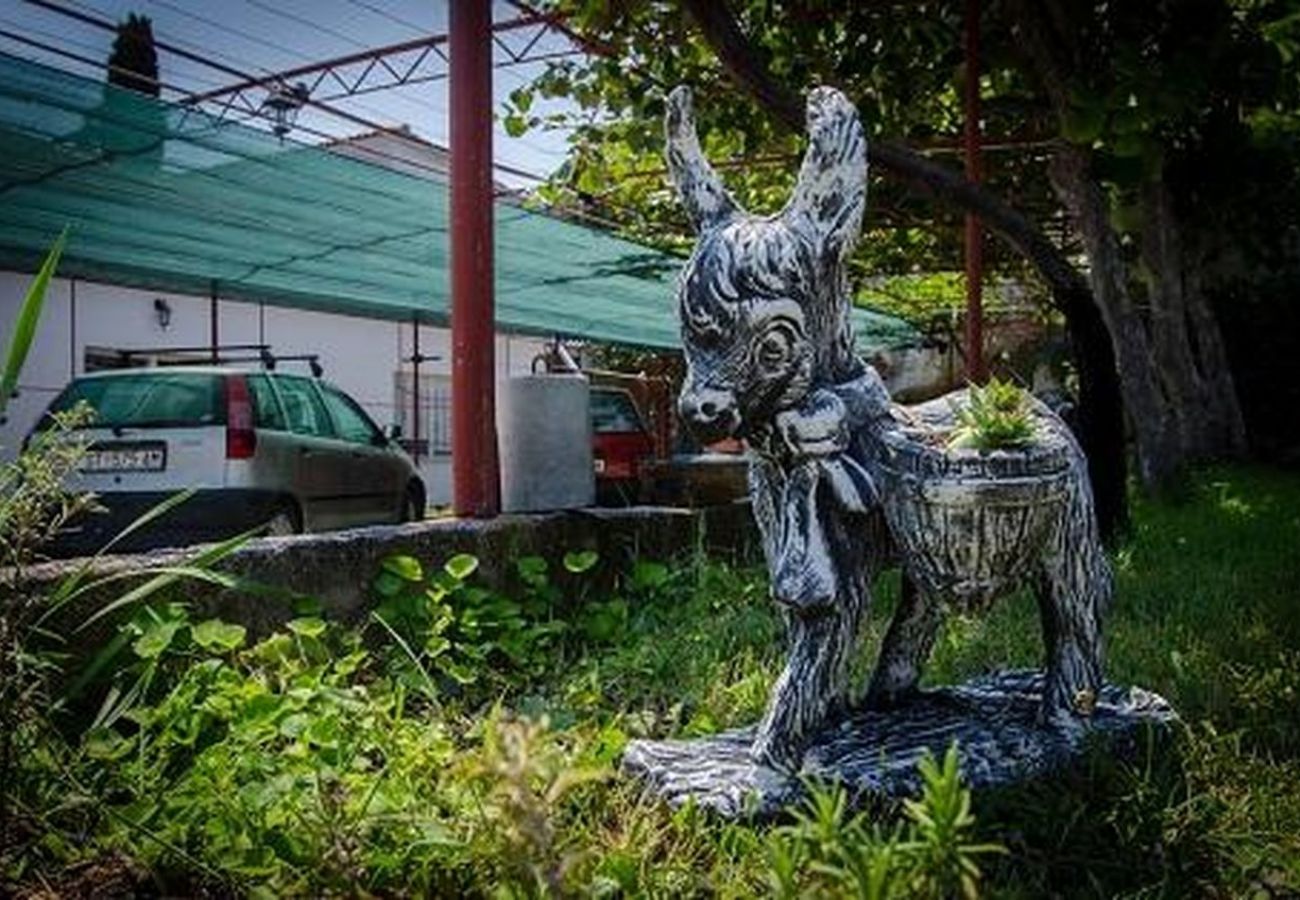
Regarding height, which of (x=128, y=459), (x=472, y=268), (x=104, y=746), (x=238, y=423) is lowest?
(x=104, y=746)

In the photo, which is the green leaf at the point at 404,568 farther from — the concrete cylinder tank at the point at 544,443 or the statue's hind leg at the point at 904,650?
the statue's hind leg at the point at 904,650

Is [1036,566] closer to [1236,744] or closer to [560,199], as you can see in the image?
[1236,744]

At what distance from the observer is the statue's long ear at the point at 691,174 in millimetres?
2482

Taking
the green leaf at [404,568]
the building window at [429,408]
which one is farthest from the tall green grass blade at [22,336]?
the building window at [429,408]

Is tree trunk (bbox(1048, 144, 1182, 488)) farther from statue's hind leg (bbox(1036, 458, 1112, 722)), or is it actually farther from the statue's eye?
the statue's eye

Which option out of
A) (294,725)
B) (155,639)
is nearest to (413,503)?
(155,639)

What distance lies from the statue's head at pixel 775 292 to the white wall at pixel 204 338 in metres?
9.88

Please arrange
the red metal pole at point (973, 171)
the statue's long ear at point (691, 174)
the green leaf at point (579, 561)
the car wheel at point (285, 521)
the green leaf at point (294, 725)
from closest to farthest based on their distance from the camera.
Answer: the statue's long ear at point (691, 174)
the green leaf at point (294, 725)
the green leaf at point (579, 561)
the red metal pole at point (973, 171)
the car wheel at point (285, 521)

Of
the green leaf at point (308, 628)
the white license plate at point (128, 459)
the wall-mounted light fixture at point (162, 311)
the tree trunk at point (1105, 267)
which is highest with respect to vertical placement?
the wall-mounted light fixture at point (162, 311)

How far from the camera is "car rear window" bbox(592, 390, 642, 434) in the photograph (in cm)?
1365

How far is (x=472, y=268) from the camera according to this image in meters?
5.19

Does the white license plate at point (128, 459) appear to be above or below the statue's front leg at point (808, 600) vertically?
above

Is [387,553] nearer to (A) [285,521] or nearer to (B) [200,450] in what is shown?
(B) [200,450]

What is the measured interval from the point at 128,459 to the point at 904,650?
6919 millimetres
